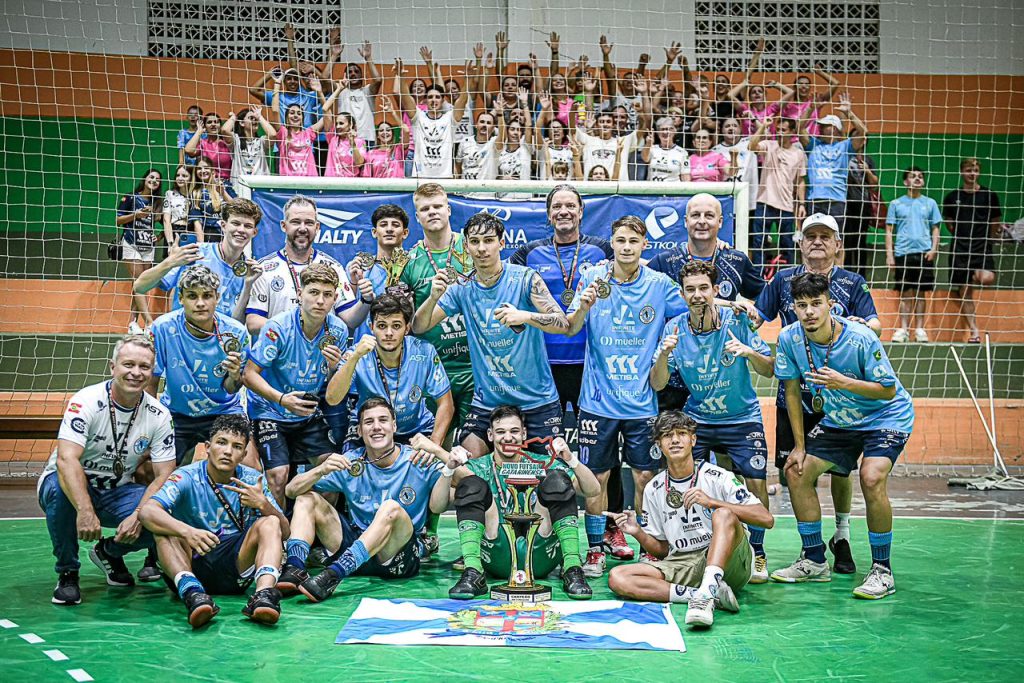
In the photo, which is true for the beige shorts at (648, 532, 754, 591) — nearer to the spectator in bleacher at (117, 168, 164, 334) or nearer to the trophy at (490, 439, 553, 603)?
the trophy at (490, 439, 553, 603)

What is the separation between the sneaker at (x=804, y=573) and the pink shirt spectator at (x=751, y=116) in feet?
26.0

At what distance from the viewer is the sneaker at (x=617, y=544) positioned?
678cm

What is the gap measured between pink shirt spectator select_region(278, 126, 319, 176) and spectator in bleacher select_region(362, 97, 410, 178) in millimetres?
650

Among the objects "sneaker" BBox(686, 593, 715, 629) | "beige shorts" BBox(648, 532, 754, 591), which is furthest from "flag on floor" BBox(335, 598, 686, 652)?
"beige shorts" BBox(648, 532, 754, 591)

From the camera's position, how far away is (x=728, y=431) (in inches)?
248

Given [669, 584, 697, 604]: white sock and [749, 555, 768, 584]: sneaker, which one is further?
[749, 555, 768, 584]: sneaker

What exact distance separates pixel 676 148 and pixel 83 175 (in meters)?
8.98

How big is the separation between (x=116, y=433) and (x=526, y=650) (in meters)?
2.72

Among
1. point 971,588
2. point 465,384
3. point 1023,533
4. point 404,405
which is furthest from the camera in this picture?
point 1023,533

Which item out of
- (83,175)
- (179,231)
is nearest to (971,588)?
(179,231)

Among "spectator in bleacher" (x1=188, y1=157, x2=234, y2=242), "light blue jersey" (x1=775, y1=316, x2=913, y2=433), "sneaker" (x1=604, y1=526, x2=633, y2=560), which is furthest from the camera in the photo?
"spectator in bleacher" (x1=188, y1=157, x2=234, y2=242)

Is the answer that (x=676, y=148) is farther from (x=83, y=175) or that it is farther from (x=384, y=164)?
(x=83, y=175)

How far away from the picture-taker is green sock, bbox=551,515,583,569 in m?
5.80

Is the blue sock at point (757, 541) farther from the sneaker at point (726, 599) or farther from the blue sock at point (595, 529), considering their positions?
the blue sock at point (595, 529)
